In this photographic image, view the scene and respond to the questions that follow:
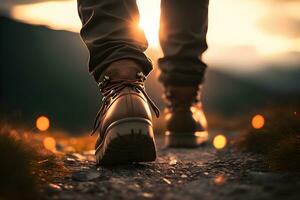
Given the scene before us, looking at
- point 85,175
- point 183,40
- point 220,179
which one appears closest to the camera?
point 220,179

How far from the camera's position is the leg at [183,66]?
Result: 3441 millimetres

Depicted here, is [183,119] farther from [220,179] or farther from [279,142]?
[220,179]

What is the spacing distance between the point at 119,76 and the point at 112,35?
232 mm

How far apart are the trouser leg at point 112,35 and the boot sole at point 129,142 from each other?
38 centimetres

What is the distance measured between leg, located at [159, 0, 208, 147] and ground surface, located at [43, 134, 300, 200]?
3.93ft

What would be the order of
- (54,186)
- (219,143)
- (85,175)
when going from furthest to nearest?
(219,143) → (85,175) → (54,186)

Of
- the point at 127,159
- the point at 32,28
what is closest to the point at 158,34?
the point at 127,159

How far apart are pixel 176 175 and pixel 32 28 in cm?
4717

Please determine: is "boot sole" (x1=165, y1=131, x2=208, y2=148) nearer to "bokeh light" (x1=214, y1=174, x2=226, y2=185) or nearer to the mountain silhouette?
"bokeh light" (x1=214, y1=174, x2=226, y2=185)

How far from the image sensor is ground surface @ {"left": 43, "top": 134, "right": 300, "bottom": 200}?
5.45 ft

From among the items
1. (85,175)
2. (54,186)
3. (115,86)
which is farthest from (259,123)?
(54,186)

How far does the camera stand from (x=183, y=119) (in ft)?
12.2

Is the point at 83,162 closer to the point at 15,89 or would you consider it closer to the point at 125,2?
the point at 125,2

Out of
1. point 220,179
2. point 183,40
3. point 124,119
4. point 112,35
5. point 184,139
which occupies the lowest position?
point 220,179
